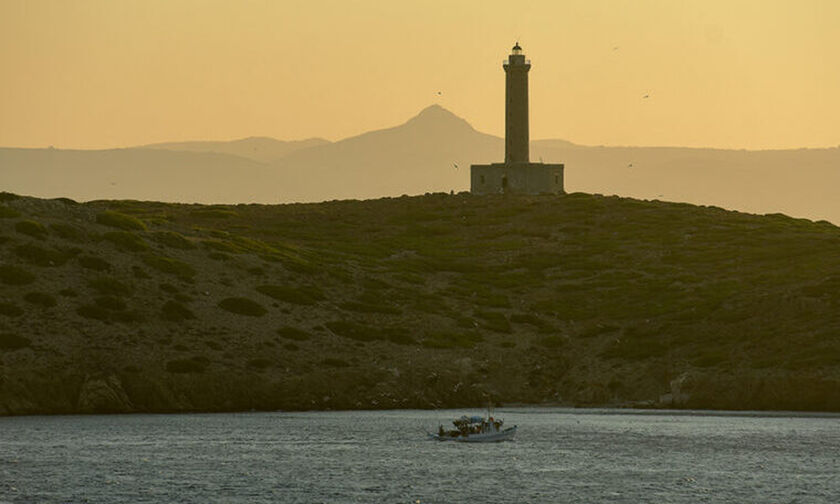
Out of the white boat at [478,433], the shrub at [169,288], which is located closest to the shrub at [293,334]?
the shrub at [169,288]

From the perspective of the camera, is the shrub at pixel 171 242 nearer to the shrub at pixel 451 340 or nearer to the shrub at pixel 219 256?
the shrub at pixel 219 256

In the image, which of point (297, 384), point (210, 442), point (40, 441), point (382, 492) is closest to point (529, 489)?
point (382, 492)

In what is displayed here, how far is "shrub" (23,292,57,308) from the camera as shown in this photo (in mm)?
165125

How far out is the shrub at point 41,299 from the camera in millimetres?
165125

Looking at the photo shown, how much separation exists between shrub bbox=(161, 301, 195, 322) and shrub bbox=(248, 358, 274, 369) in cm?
1130

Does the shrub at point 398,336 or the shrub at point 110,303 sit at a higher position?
the shrub at point 110,303

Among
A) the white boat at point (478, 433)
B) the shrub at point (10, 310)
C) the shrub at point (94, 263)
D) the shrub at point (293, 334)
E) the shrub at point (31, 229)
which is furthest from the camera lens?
the shrub at point (31, 229)

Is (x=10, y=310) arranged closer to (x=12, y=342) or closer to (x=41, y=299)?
(x=41, y=299)

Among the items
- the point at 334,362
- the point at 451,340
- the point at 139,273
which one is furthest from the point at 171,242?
the point at 451,340

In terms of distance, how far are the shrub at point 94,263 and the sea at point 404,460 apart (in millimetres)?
31710

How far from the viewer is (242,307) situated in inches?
7028

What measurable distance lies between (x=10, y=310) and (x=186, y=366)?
19864mm

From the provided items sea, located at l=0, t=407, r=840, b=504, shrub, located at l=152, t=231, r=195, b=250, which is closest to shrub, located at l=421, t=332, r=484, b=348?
sea, located at l=0, t=407, r=840, b=504

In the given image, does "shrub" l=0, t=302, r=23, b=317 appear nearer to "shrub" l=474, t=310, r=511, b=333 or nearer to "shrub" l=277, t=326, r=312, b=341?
"shrub" l=277, t=326, r=312, b=341
